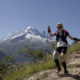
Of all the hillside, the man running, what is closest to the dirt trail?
the hillside

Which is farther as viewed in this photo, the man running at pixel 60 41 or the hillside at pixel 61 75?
the man running at pixel 60 41

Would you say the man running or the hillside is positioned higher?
the man running

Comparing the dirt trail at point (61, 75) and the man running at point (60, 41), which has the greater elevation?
the man running at point (60, 41)

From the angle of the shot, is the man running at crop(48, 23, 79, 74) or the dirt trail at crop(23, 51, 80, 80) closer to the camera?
the dirt trail at crop(23, 51, 80, 80)

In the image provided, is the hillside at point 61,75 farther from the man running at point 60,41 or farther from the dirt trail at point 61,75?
the man running at point 60,41

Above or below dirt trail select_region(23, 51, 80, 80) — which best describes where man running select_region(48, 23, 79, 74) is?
above

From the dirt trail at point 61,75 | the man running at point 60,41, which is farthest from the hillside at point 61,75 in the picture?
the man running at point 60,41

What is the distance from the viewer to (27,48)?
34000 mm

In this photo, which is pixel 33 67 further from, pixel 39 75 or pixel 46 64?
pixel 39 75

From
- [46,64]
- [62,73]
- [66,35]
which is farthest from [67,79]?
[46,64]

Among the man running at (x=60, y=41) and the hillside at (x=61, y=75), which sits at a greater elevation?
the man running at (x=60, y=41)

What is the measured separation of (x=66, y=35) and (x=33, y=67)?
8.10 feet

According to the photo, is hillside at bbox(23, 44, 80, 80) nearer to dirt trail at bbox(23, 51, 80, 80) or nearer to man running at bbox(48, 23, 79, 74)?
dirt trail at bbox(23, 51, 80, 80)

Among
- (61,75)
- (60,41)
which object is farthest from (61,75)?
(60,41)
